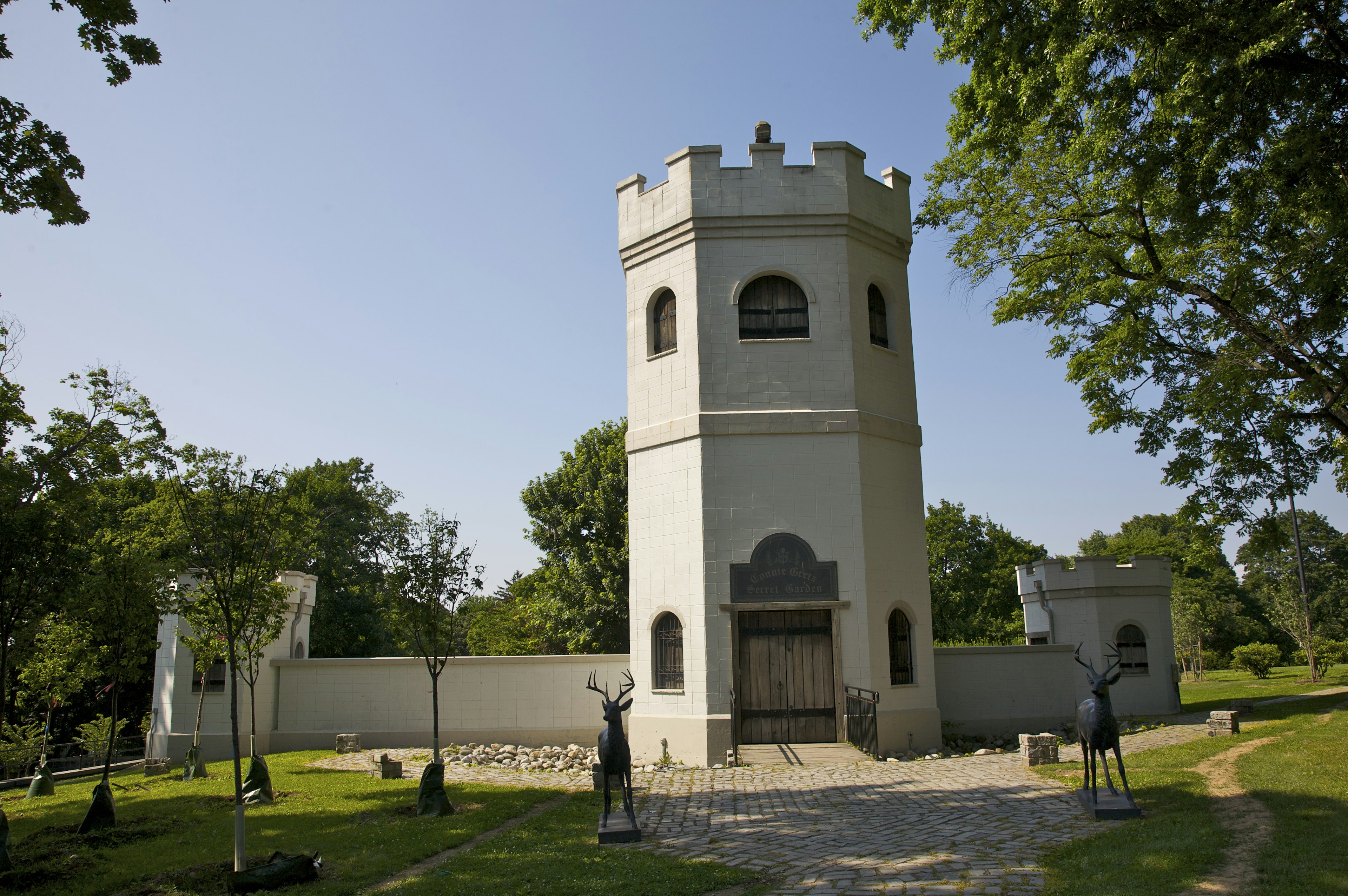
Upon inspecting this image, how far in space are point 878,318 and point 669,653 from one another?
326 inches

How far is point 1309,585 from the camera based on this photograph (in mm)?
54812

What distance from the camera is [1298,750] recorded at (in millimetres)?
12609

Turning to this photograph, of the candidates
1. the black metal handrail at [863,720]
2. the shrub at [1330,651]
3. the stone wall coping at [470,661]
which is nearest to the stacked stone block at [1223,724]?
the black metal handrail at [863,720]

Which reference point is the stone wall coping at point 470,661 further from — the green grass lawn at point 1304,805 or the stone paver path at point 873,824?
the green grass lawn at point 1304,805

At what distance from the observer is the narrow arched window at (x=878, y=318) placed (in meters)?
18.2

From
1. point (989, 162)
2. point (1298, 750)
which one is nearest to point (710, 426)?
point (989, 162)

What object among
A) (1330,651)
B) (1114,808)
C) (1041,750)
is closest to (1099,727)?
(1114,808)

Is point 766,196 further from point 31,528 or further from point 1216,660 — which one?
point 1216,660

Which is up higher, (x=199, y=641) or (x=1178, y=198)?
(x=1178, y=198)

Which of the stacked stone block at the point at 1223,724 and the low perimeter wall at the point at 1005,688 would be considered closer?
the stacked stone block at the point at 1223,724

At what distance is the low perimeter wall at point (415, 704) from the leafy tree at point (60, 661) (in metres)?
2.48

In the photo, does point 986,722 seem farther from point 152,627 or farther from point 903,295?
point 152,627

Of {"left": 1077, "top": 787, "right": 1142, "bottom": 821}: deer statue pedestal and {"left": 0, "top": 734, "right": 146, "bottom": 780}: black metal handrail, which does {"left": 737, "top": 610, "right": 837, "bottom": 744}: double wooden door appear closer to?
{"left": 1077, "top": 787, "right": 1142, "bottom": 821}: deer statue pedestal

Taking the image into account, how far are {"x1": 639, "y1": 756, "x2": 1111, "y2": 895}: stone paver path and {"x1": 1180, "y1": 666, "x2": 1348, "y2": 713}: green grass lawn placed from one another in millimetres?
12933
